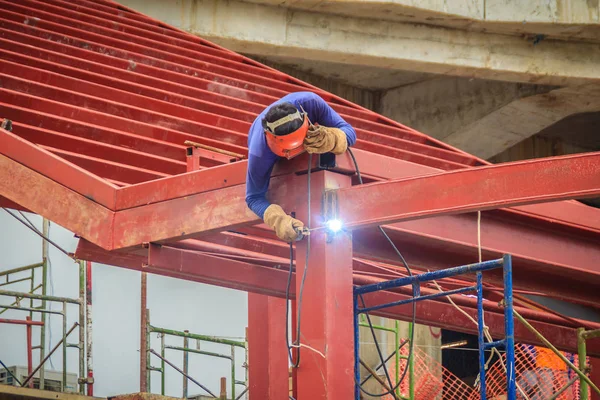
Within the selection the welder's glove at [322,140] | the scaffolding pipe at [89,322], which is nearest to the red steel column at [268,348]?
the welder's glove at [322,140]

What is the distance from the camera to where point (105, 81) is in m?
10.5

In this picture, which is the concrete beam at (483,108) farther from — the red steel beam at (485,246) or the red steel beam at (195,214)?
the red steel beam at (195,214)

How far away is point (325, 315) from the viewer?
6.45 meters

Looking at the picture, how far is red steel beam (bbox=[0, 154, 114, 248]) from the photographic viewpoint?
748 centimetres

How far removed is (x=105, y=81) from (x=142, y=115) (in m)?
1.01

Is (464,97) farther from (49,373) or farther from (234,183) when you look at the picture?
(234,183)

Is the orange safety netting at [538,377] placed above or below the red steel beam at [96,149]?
below

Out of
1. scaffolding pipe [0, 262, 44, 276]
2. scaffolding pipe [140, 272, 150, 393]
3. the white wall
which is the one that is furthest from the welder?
the white wall

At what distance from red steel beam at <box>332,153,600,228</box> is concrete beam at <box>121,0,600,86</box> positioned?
441 inches

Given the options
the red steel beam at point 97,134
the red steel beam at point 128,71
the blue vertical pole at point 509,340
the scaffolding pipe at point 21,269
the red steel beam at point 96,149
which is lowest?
the blue vertical pole at point 509,340

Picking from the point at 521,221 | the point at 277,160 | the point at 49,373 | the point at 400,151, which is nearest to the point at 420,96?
the point at 49,373

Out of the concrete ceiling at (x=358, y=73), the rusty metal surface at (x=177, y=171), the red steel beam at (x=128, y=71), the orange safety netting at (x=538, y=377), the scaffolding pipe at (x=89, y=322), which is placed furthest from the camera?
the concrete ceiling at (x=358, y=73)

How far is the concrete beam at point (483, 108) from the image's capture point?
768 inches

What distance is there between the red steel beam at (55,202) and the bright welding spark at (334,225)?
1.73 m
